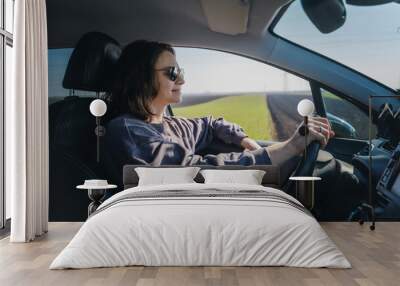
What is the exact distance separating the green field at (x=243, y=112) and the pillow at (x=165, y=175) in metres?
0.94

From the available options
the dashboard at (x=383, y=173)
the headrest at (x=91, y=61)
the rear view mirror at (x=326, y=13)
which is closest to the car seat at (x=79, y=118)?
the headrest at (x=91, y=61)

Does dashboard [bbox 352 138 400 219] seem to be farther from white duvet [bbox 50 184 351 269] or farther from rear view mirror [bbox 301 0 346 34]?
white duvet [bbox 50 184 351 269]

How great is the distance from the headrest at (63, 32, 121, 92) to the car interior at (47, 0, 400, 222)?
1 cm

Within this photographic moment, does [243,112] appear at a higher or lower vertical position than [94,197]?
higher

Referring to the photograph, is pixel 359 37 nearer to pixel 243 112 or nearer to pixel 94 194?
pixel 243 112

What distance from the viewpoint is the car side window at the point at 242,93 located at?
294 inches

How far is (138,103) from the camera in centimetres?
743

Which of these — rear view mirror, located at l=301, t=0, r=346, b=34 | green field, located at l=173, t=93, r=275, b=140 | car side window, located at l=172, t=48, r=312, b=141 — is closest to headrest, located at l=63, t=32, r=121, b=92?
car side window, located at l=172, t=48, r=312, b=141

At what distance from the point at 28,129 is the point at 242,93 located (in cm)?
293

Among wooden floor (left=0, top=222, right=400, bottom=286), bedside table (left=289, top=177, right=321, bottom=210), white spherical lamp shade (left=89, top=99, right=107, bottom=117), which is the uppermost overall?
white spherical lamp shade (left=89, top=99, right=107, bottom=117)

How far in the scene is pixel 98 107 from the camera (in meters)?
7.06

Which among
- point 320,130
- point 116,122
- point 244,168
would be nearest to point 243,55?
point 320,130

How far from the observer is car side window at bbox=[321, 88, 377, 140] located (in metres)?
7.39

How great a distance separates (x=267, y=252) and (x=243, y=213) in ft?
1.24
